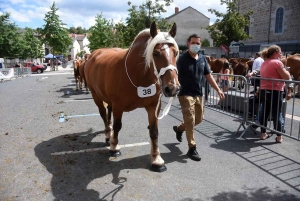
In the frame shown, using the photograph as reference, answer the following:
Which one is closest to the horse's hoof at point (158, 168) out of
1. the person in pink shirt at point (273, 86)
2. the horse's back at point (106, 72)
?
the horse's back at point (106, 72)

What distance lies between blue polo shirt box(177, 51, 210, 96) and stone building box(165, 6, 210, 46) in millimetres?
48307

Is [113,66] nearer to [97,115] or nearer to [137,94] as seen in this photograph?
[137,94]

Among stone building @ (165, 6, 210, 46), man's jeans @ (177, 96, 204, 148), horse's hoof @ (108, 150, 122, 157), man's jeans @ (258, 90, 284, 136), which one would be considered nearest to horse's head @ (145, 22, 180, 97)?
man's jeans @ (177, 96, 204, 148)

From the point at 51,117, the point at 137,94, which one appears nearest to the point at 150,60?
the point at 137,94

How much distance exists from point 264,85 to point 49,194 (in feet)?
14.6

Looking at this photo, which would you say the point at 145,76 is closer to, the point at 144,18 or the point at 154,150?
the point at 154,150

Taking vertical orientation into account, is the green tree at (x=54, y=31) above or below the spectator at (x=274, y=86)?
above

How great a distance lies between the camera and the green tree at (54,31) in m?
36.2

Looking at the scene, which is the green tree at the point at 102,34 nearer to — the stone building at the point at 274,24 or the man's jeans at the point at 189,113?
the man's jeans at the point at 189,113

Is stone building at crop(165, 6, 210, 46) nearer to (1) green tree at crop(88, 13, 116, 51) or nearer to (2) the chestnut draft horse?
(1) green tree at crop(88, 13, 116, 51)

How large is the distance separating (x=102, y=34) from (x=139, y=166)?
729 inches

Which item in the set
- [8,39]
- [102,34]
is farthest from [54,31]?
[102,34]

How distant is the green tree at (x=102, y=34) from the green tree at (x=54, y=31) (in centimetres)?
1597

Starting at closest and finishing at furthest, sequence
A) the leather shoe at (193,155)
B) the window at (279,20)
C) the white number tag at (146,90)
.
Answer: the white number tag at (146,90) < the leather shoe at (193,155) < the window at (279,20)
